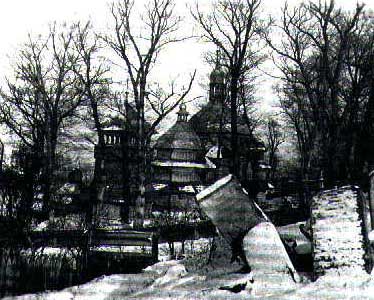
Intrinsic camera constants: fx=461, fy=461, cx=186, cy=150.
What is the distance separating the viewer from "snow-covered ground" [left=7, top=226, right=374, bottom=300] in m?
6.14

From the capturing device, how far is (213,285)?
22.9 ft

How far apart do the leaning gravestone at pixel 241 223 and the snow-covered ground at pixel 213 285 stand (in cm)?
35

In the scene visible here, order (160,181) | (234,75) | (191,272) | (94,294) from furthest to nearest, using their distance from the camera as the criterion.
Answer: (160,181) → (234,75) → (191,272) → (94,294)

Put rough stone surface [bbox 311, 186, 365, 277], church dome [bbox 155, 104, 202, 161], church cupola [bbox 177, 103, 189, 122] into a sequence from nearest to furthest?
rough stone surface [bbox 311, 186, 365, 277] < church dome [bbox 155, 104, 202, 161] < church cupola [bbox 177, 103, 189, 122]

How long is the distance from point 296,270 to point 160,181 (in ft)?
127

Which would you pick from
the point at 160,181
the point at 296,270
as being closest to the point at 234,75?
the point at 296,270

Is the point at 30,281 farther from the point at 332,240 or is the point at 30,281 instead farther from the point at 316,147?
the point at 316,147

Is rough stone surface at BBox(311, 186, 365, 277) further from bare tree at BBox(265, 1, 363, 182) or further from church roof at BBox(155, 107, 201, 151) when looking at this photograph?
church roof at BBox(155, 107, 201, 151)

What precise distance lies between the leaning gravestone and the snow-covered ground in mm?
352

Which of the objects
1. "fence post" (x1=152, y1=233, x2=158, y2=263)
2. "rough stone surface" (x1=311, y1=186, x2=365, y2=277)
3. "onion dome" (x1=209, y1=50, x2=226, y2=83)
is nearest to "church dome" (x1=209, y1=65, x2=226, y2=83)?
"onion dome" (x1=209, y1=50, x2=226, y2=83)

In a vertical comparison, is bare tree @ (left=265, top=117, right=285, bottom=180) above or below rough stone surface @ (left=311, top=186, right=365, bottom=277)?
above

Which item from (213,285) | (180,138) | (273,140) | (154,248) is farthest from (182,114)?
(213,285)

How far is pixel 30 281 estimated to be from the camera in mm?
7977

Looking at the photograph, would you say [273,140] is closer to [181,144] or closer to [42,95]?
[181,144]
